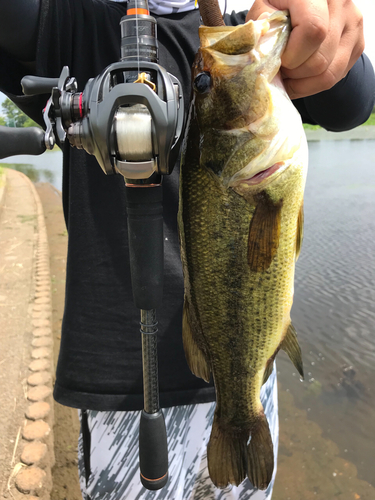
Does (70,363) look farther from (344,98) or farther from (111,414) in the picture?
(344,98)

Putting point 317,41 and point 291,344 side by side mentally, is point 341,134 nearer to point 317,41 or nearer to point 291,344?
point 291,344

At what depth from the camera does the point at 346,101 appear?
1481 millimetres

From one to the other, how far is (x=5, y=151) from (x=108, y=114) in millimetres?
330

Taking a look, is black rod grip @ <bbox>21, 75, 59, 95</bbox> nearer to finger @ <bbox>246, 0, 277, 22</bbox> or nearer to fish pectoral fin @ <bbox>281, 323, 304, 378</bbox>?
finger @ <bbox>246, 0, 277, 22</bbox>

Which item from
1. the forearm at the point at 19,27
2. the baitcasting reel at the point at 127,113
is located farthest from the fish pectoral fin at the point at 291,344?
the forearm at the point at 19,27

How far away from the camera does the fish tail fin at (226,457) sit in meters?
1.36

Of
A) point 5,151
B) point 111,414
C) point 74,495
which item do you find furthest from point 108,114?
point 74,495

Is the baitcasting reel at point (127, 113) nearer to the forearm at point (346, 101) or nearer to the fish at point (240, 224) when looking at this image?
the fish at point (240, 224)

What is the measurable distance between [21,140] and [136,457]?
1.17 metres

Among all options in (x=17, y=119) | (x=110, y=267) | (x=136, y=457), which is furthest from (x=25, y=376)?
(x=17, y=119)

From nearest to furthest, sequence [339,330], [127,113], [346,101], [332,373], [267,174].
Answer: [127,113], [267,174], [346,101], [332,373], [339,330]

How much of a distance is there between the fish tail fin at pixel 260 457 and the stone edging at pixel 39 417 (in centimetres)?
162

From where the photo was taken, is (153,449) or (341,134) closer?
(153,449)

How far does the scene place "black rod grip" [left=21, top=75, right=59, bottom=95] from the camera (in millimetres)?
1040
